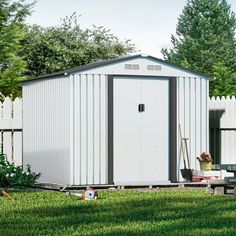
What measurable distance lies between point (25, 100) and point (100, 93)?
2740mm

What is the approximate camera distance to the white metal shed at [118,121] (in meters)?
19.7

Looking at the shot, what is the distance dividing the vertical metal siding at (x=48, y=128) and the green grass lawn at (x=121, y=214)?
2.26m

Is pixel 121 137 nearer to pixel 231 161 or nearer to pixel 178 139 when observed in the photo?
pixel 178 139

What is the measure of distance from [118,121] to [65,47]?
24483mm

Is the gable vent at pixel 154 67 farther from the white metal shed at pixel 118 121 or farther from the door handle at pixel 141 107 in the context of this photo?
the door handle at pixel 141 107

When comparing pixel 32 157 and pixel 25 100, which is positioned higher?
pixel 25 100

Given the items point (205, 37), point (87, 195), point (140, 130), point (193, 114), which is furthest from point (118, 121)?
point (205, 37)

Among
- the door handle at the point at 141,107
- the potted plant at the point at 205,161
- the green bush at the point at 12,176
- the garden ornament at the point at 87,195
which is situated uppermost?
the door handle at the point at 141,107

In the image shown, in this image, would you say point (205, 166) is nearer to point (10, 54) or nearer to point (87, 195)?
point (87, 195)

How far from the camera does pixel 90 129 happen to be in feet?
64.9

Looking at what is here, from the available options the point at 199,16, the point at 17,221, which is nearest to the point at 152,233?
the point at 17,221

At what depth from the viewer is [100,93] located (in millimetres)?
19906

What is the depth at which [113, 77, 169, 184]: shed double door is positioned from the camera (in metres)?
20.1

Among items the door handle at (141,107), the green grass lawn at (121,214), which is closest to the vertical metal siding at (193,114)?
the door handle at (141,107)
